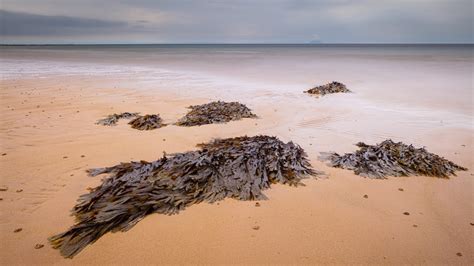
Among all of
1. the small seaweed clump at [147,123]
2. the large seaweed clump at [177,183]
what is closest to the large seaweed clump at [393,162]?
the large seaweed clump at [177,183]

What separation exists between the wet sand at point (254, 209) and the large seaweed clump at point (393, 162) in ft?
0.60

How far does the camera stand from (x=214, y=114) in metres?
8.09

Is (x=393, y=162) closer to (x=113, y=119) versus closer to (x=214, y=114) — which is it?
(x=214, y=114)

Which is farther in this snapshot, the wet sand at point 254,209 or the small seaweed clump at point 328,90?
the small seaweed clump at point 328,90

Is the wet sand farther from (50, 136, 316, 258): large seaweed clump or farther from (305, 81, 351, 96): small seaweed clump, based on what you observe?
(305, 81, 351, 96): small seaweed clump

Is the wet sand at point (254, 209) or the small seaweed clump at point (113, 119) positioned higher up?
the small seaweed clump at point (113, 119)

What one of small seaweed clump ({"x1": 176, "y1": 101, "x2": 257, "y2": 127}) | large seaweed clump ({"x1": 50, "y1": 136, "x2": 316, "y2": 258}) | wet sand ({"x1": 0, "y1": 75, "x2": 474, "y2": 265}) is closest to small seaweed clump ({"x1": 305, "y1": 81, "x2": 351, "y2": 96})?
small seaweed clump ({"x1": 176, "y1": 101, "x2": 257, "y2": 127})

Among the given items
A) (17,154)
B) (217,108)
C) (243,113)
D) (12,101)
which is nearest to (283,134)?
(243,113)

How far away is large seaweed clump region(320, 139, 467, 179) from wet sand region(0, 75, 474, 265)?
0.18 metres

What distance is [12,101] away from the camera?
984 cm

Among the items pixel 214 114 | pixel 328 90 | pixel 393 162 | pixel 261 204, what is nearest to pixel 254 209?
pixel 261 204

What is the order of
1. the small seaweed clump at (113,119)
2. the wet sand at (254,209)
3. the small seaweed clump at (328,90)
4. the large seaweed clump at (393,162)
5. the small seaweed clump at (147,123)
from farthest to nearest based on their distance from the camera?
the small seaweed clump at (328,90), the small seaweed clump at (113,119), the small seaweed clump at (147,123), the large seaweed clump at (393,162), the wet sand at (254,209)

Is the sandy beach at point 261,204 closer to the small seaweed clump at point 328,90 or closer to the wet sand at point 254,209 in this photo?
the wet sand at point 254,209

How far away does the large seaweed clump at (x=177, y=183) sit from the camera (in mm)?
3348
